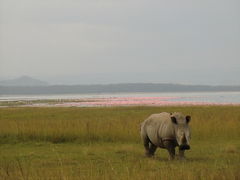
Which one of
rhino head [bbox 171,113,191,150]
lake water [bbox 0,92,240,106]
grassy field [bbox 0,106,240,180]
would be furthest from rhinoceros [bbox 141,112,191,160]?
lake water [bbox 0,92,240,106]

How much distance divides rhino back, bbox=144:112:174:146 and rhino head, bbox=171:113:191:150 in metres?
0.39

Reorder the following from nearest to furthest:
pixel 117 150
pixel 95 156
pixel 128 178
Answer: pixel 128 178, pixel 95 156, pixel 117 150

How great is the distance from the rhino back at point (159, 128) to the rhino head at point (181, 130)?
0.39 meters

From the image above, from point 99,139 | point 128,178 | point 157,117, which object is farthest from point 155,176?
point 99,139

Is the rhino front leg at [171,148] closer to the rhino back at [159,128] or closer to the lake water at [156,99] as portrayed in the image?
the rhino back at [159,128]

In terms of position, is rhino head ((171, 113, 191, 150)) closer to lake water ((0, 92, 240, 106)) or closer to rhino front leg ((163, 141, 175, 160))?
rhino front leg ((163, 141, 175, 160))

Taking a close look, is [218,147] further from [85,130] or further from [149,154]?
[85,130]

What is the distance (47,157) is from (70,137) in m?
5.44

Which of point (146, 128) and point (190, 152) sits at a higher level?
point (146, 128)

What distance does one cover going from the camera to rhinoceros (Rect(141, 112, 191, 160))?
11747 mm

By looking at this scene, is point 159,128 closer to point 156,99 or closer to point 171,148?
point 171,148

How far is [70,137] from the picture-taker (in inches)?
789

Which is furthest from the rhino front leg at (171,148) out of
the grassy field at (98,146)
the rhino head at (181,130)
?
the rhino head at (181,130)

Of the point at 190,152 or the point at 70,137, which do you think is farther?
the point at 70,137
